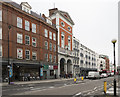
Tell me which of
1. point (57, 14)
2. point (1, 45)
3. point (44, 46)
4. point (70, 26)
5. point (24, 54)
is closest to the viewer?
point (1, 45)

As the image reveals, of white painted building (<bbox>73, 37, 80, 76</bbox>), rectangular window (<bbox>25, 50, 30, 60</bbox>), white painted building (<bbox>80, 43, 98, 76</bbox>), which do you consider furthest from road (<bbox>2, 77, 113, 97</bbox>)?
white painted building (<bbox>80, 43, 98, 76</bbox>)

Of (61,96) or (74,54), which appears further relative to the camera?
(74,54)

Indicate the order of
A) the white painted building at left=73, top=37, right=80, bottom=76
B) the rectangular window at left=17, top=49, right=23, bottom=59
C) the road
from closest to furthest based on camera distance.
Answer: the road, the rectangular window at left=17, top=49, right=23, bottom=59, the white painted building at left=73, top=37, right=80, bottom=76

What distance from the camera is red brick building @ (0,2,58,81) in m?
31.4

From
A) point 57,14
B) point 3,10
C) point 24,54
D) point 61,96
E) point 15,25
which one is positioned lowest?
point 61,96

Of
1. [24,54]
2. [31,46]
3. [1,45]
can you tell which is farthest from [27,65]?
[1,45]

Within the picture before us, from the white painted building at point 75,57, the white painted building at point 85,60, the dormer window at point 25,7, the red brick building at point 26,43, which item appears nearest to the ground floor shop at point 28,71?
the red brick building at point 26,43

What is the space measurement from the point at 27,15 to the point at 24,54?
8872 mm

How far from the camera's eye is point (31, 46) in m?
38.7

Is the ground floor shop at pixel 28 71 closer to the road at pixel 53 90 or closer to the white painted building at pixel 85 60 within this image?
the road at pixel 53 90

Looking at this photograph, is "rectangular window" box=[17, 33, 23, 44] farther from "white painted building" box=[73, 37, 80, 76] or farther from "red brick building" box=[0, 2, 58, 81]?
"white painted building" box=[73, 37, 80, 76]

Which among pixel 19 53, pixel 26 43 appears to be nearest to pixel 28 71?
pixel 19 53

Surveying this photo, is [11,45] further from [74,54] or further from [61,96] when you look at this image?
[74,54]

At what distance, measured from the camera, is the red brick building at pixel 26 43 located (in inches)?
1236
